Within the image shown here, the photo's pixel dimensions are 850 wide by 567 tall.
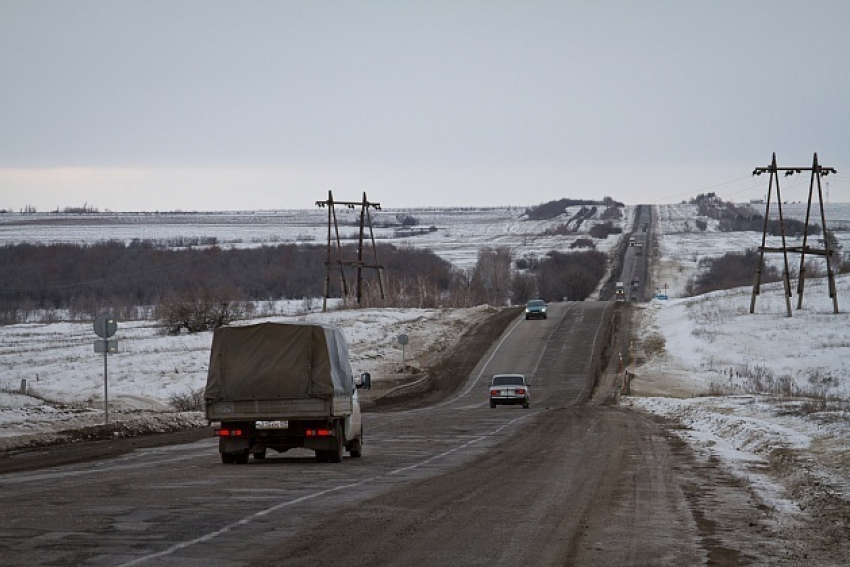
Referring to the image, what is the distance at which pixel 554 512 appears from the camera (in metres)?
14.1

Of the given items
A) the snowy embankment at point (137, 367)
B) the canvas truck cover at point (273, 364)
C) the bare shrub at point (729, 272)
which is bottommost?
the snowy embankment at point (137, 367)

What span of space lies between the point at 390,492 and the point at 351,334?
6037 cm

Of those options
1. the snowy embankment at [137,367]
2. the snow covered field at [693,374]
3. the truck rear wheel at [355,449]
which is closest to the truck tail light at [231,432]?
the truck rear wheel at [355,449]

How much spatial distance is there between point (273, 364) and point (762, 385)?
40.3m

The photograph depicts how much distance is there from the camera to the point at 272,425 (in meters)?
20.7

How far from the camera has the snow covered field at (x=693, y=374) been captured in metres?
23.0

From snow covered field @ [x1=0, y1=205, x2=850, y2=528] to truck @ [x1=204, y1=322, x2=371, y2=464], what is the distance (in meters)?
7.69

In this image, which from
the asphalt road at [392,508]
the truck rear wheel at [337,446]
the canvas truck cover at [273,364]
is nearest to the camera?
the asphalt road at [392,508]

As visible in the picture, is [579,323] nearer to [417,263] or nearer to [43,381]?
[43,381]

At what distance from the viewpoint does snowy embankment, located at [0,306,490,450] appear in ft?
113

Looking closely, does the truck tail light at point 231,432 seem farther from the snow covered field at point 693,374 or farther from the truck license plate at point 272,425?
the snow covered field at point 693,374

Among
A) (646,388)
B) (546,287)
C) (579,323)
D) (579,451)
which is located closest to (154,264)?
(546,287)

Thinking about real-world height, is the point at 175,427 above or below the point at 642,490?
below

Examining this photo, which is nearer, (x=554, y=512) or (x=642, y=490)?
(x=554, y=512)
